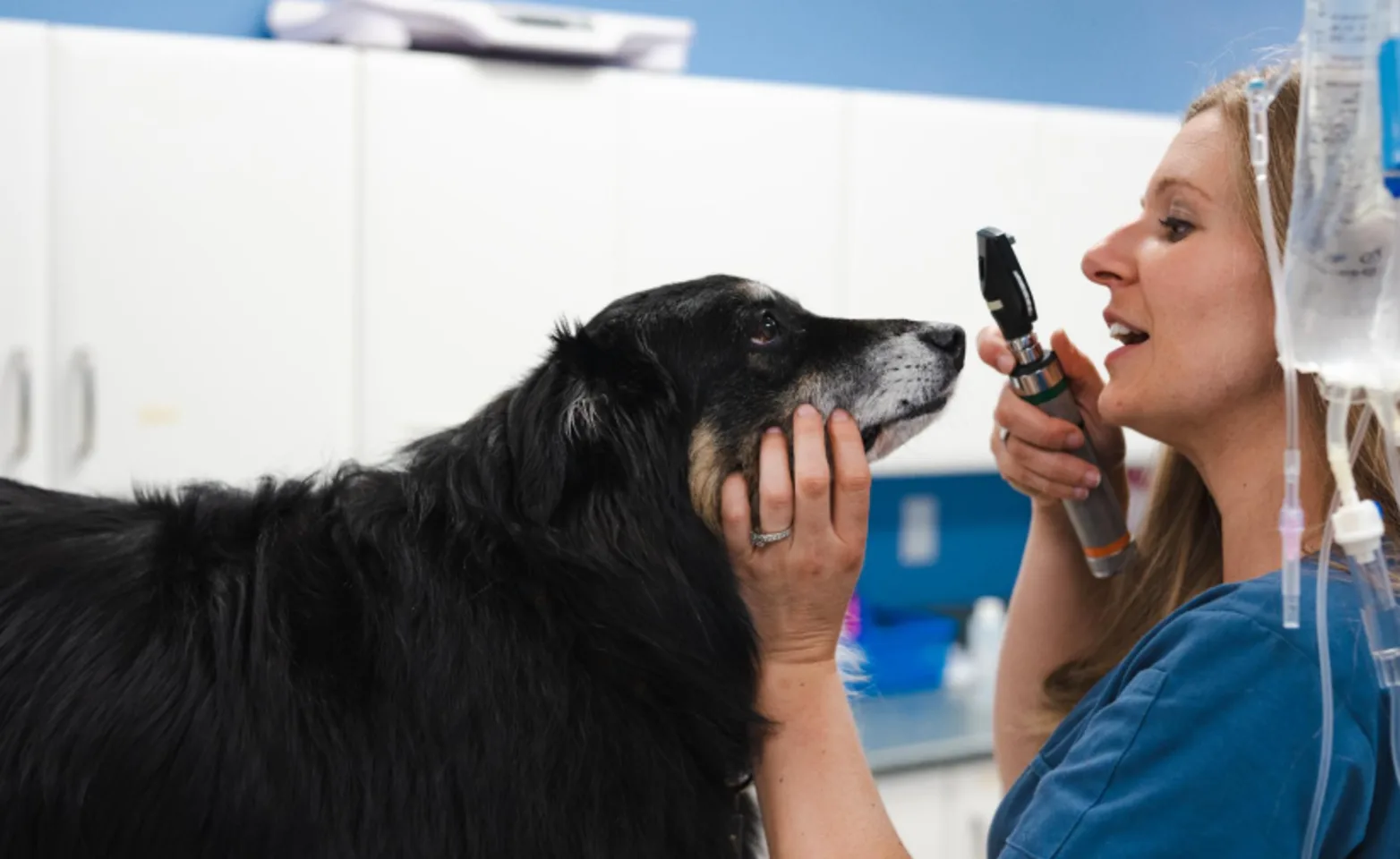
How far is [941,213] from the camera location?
3.12m

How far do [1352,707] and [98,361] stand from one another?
2.13 m

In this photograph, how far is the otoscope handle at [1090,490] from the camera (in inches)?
56.7

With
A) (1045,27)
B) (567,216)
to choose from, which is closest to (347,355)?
(567,216)

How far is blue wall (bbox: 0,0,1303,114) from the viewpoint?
11.0 feet

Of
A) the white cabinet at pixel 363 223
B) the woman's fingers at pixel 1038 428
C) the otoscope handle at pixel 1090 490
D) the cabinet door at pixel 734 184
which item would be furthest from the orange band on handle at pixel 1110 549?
the cabinet door at pixel 734 184

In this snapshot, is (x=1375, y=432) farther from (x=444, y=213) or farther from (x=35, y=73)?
(x=35, y=73)

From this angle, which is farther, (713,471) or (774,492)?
(713,471)

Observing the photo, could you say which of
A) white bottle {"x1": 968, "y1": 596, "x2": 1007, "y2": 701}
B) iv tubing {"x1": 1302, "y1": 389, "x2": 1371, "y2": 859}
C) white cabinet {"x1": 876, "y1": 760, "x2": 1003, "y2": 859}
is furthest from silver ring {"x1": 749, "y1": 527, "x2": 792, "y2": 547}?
white bottle {"x1": 968, "y1": 596, "x2": 1007, "y2": 701}

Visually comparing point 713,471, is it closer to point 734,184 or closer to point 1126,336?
point 1126,336

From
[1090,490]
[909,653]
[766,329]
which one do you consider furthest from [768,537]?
[909,653]

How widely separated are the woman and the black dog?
0.09 meters

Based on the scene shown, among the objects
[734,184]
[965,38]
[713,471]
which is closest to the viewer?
[713,471]

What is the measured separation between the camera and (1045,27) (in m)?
3.83

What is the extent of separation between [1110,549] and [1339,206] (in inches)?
24.6
